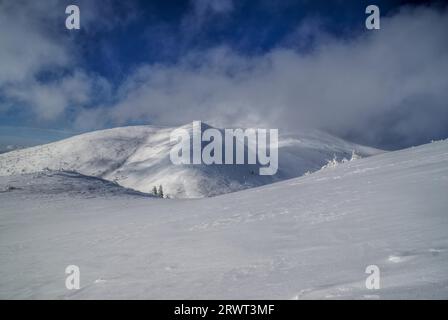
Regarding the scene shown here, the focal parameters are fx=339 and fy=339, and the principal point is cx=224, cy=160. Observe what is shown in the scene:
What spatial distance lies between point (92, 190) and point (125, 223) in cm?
1320

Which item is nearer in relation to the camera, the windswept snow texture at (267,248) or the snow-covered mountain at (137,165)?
the windswept snow texture at (267,248)

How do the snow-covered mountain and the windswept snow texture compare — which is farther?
the snow-covered mountain

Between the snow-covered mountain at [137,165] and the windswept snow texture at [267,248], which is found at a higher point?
the snow-covered mountain at [137,165]

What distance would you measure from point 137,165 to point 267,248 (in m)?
134

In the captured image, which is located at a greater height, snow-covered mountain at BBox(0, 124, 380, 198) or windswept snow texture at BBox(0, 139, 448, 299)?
snow-covered mountain at BBox(0, 124, 380, 198)

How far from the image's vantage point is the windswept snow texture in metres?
4.41

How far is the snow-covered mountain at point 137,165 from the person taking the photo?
308 feet

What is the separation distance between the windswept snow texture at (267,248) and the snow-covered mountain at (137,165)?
236 feet

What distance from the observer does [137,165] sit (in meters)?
135

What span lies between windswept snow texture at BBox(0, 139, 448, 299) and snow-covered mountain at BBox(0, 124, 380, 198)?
7192 centimetres
